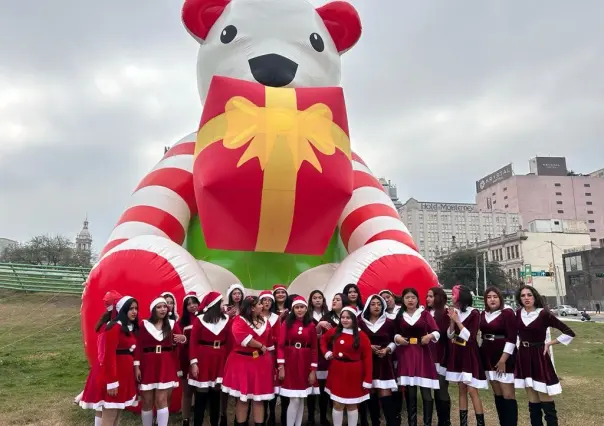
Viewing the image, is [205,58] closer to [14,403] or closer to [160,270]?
[160,270]

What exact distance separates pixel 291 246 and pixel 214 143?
119 cm

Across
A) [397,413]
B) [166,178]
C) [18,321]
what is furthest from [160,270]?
[18,321]

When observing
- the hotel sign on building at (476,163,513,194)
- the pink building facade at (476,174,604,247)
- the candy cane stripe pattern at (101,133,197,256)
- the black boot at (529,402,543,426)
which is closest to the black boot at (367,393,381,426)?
the black boot at (529,402,543,426)

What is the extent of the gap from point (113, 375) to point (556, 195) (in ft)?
236

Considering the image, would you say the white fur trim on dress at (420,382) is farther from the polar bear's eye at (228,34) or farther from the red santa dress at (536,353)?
the polar bear's eye at (228,34)

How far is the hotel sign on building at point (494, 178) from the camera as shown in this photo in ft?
230

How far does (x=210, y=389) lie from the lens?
12.9 ft

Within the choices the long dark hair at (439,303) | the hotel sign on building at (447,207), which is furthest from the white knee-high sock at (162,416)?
the hotel sign on building at (447,207)

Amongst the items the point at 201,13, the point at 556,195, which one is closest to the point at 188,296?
the point at 201,13

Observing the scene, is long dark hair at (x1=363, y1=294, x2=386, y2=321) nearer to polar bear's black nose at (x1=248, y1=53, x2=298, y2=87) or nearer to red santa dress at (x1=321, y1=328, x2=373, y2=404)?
red santa dress at (x1=321, y1=328, x2=373, y2=404)

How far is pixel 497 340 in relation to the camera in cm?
379

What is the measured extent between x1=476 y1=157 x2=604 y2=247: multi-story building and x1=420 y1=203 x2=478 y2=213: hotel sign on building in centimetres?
1236

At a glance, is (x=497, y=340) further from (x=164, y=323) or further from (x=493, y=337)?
(x=164, y=323)

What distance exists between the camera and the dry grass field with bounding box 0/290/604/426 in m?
4.56
